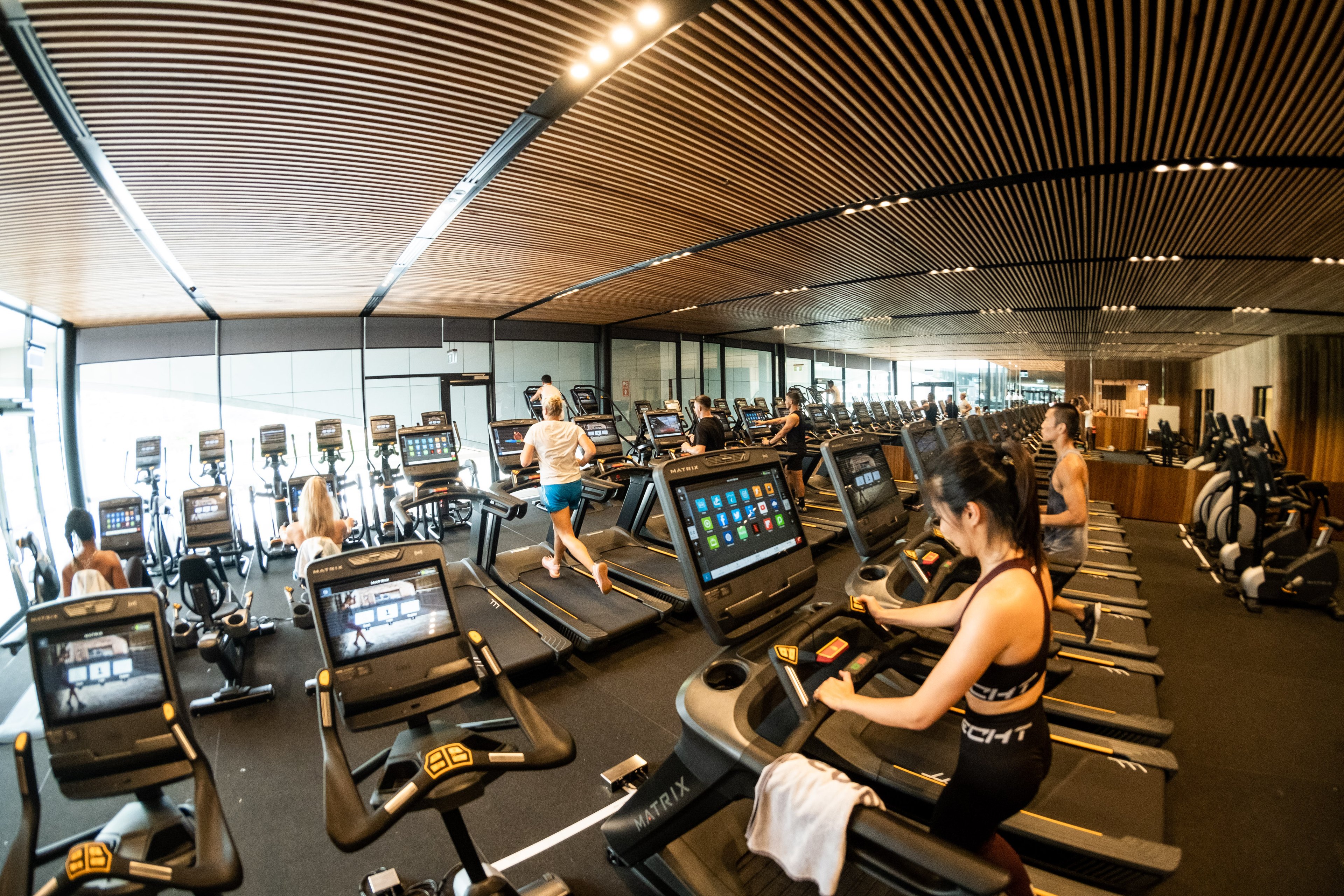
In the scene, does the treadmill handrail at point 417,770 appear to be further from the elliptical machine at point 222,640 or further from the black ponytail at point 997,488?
the elliptical machine at point 222,640

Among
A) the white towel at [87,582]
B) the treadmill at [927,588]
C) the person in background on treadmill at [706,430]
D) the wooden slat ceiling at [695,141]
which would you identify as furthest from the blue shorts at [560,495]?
the white towel at [87,582]

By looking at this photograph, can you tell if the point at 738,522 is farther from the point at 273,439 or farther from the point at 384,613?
the point at 273,439

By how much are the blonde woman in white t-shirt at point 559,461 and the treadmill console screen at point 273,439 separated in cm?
421

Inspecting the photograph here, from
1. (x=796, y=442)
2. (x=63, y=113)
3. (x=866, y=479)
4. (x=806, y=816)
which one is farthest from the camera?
(x=796, y=442)

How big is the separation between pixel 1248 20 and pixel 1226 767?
11.7ft

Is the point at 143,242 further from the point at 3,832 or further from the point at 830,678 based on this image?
the point at 830,678

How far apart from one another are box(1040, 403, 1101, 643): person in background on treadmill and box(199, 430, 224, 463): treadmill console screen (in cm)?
846

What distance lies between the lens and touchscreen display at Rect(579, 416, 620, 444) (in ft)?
25.4

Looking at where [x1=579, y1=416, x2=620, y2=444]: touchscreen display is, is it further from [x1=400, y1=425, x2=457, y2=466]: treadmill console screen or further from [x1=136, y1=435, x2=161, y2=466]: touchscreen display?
[x1=136, y1=435, x2=161, y2=466]: touchscreen display

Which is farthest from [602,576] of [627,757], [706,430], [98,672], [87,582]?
[87,582]

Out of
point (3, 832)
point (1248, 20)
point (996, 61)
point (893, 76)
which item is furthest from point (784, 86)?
point (3, 832)

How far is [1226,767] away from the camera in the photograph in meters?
2.69

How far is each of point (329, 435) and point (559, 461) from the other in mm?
4234

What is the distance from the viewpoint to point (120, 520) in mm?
4781
